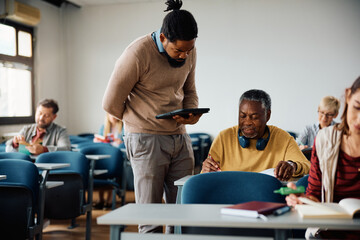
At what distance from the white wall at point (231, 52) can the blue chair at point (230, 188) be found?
5.70 m

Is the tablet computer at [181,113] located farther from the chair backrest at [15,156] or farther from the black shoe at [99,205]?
the black shoe at [99,205]

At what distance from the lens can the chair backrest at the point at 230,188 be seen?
1.78 m

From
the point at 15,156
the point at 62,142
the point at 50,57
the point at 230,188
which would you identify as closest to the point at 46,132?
the point at 62,142

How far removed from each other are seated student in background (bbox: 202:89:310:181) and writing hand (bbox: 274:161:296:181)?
20 centimetres

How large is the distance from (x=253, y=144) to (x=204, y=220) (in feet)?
4.05

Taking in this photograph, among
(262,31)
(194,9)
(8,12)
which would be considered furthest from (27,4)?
(262,31)

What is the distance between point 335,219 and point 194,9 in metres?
7.05

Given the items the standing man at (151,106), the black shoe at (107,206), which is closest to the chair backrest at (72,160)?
the black shoe at (107,206)

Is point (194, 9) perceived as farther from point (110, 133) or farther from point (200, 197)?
point (200, 197)

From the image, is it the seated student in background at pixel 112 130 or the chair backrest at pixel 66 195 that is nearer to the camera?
the chair backrest at pixel 66 195

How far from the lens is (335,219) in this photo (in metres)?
1.22

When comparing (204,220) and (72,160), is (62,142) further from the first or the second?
(204,220)

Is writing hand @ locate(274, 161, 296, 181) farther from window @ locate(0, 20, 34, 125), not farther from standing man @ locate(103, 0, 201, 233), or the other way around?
window @ locate(0, 20, 34, 125)

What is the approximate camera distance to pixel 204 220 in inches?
47.5
